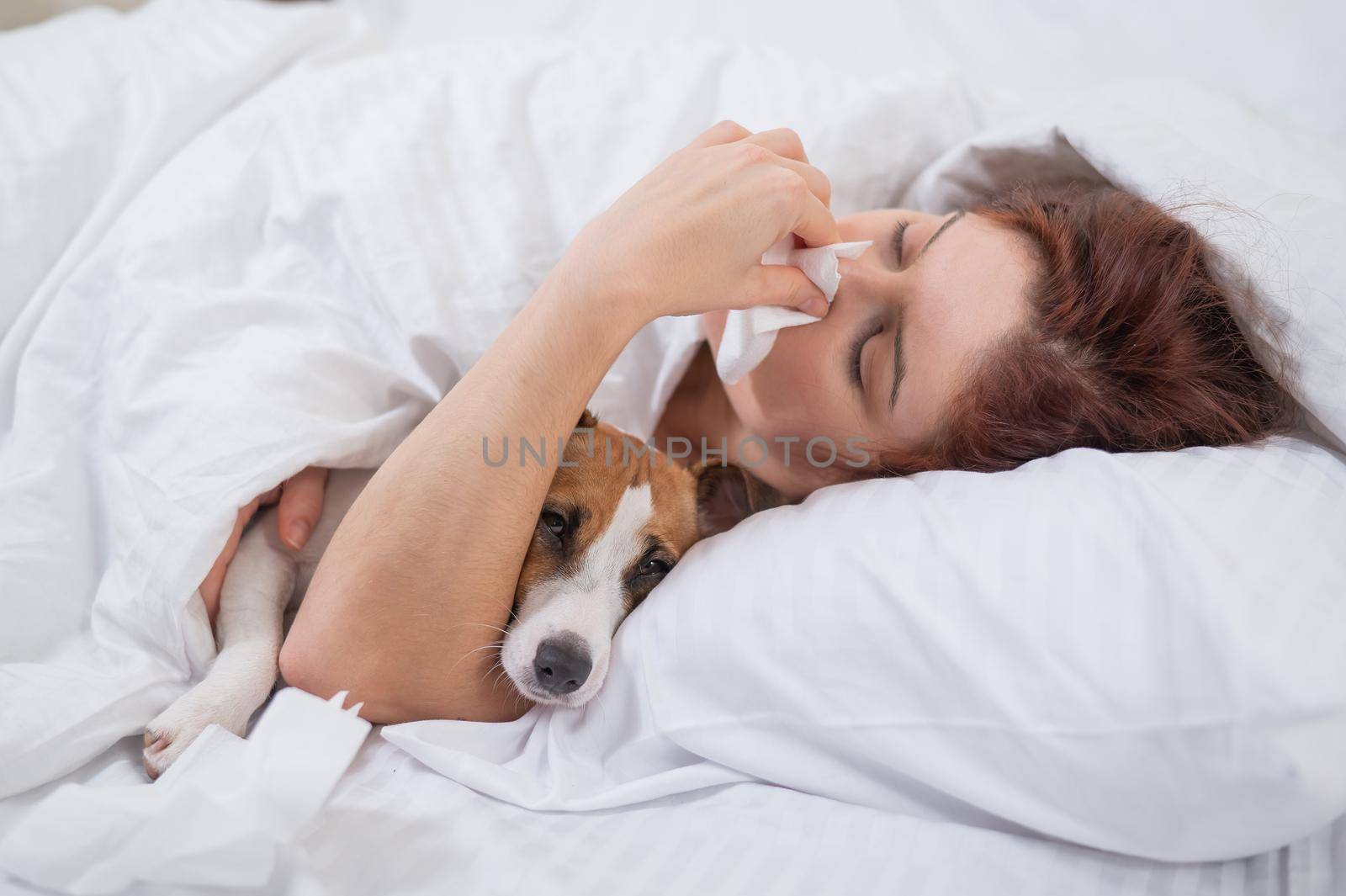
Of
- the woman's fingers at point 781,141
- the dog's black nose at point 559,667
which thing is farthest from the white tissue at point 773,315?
the dog's black nose at point 559,667

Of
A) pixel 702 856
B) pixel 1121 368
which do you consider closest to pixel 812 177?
pixel 1121 368

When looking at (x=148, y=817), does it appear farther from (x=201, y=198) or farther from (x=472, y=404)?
(x=201, y=198)

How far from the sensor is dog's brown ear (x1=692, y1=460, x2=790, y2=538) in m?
1.48

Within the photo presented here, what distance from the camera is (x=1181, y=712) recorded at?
2.69 feet

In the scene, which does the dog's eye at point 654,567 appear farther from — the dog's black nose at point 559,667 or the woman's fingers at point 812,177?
the woman's fingers at point 812,177

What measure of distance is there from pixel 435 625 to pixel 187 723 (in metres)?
0.31

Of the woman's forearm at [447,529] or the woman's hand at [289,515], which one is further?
the woman's hand at [289,515]

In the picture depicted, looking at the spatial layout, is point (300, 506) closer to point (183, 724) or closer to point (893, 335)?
point (183, 724)

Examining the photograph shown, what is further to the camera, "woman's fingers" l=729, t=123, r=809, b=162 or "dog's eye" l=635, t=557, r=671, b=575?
"dog's eye" l=635, t=557, r=671, b=575

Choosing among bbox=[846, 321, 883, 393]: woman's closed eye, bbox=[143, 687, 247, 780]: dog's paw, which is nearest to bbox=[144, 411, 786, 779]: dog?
bbox=[143, 687, 247, 780]: dog's paw

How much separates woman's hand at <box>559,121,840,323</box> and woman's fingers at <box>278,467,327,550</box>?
0.55 metres

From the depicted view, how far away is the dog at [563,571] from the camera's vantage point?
1.05 meters

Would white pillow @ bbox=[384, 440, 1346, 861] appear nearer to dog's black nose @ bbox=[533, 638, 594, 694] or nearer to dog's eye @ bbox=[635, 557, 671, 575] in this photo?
dog's black nose @ bbox=[533, 638, 594, 694]

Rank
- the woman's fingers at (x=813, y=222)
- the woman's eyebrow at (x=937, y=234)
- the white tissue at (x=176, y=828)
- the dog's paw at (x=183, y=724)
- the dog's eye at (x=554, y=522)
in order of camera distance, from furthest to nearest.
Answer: the dog's eye at (x=554, y=522) < the woman's eyebrow at (x=937, y=234) < the woman's fingers at (x=813, y=222) < the dog's paw at (x=183, y=724) < the white tissue at (x=176, y=828)
